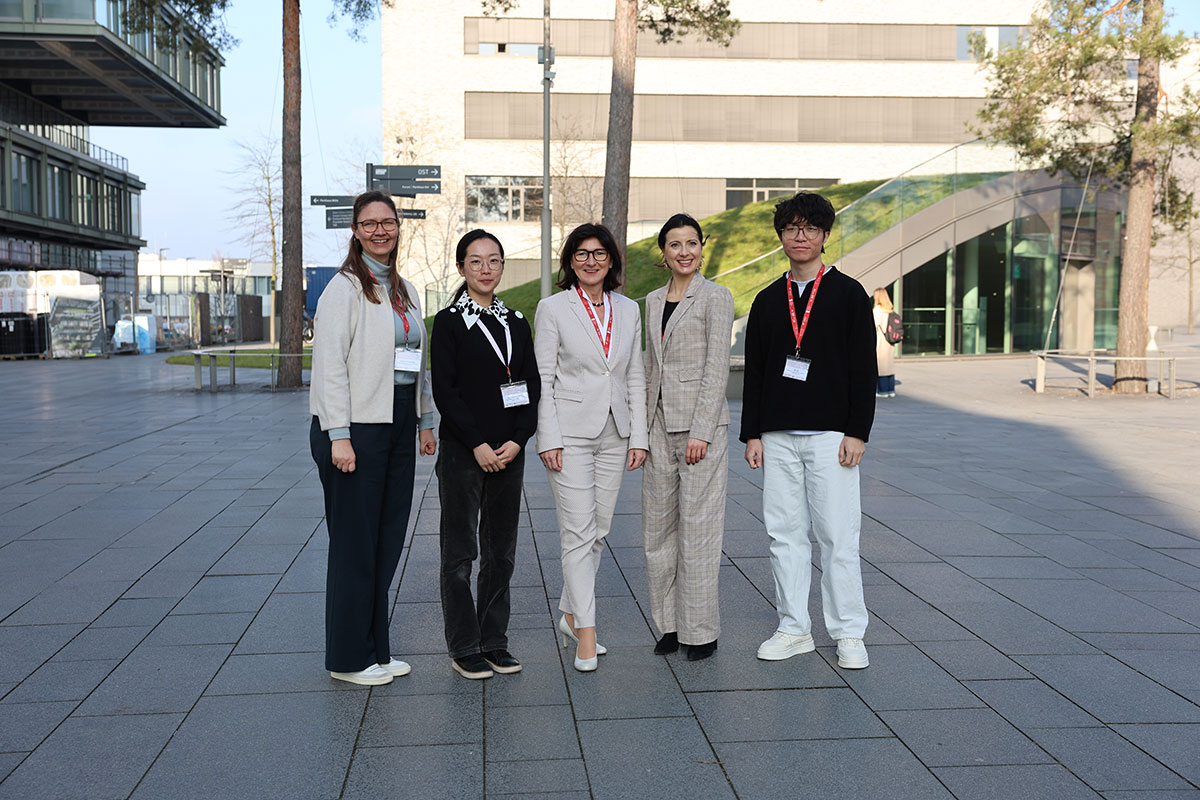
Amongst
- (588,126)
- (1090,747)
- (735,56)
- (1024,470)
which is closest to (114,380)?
(1024,470)

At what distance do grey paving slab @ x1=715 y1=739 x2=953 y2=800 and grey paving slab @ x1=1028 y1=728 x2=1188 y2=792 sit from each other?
49cm

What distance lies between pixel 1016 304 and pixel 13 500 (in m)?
24.9

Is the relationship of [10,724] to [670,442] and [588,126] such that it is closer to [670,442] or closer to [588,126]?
[670,442]

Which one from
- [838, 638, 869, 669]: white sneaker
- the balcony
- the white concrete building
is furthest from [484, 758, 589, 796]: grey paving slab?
the white concrete building

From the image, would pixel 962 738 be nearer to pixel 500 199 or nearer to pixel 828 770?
pixel 828 770

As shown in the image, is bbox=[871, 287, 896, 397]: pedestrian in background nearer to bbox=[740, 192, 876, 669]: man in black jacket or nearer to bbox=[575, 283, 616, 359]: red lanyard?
bbox=[740, 192, 876, 669]: man in black jacket

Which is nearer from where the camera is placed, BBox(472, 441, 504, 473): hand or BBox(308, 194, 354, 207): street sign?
BBox(472, 441, 504, 473): hand

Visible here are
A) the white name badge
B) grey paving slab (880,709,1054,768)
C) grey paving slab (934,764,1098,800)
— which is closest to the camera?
grey paving slab (934,764,1098,800)

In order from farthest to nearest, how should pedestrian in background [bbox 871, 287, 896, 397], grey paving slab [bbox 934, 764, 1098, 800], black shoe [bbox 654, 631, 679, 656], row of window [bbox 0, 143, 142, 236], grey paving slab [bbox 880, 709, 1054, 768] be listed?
row of window [bbox 0, 143, 142, 236] < pedestrian in background [bbox 871, 287, 896, 397] < black shoe [bbox 654, 631, 679, 656] < grey paving slab [bbox 880, 709, 1054, 768] < grey paving slab [bbox 934, 764, 1098, 800]

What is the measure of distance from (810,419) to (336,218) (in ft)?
50.8

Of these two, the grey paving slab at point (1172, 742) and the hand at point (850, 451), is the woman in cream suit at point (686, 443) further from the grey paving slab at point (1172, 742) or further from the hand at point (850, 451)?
the grey paving slab at point (1172, 742)

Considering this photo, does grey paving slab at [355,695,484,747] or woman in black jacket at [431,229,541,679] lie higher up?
woman in black jacket at [431,229,541,679]

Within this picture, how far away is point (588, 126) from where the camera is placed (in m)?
47.7

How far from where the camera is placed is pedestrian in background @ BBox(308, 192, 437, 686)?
4.24 m
